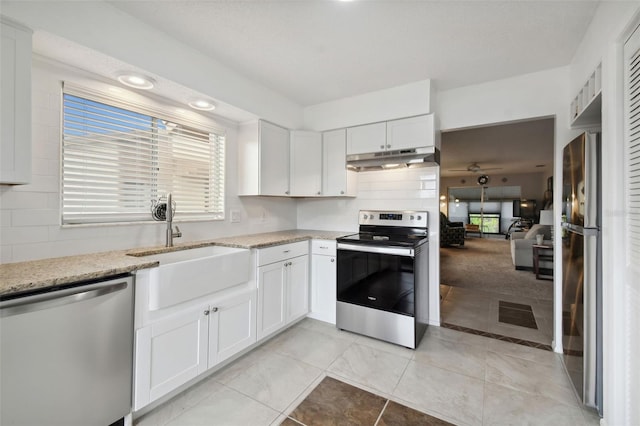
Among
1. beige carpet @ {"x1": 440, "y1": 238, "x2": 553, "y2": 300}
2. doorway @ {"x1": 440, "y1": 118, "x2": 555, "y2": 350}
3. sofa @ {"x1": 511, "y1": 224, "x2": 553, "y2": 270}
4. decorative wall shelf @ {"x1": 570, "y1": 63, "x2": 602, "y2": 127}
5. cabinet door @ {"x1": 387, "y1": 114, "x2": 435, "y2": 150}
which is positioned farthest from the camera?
sofa @ {"x1": 511, "y1": 224, "x2": 553, "y2": 270}

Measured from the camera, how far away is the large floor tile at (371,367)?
2.00 meters

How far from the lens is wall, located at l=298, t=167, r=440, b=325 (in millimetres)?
2939

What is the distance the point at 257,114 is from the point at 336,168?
1.05 meters

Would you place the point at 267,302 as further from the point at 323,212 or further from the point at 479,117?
the point at 479,117

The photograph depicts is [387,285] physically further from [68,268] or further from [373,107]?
[68,268]

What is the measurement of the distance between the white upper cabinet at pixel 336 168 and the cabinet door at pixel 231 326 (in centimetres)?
151

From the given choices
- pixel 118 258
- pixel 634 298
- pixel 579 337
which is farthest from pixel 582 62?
pixel 118 258

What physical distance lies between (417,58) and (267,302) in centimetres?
249

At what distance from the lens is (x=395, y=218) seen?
309 cm

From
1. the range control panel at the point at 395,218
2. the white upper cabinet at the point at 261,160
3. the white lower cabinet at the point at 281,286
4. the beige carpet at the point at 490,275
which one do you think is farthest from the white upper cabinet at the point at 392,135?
the beige carpet at the point at 490,275

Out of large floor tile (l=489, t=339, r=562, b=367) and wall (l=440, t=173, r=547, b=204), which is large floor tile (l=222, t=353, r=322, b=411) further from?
wall (l=440, t=173, r=547, b=204)

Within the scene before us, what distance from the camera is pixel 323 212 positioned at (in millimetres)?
3684

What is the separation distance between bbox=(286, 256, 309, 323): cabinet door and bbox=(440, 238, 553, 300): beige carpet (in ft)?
8.94

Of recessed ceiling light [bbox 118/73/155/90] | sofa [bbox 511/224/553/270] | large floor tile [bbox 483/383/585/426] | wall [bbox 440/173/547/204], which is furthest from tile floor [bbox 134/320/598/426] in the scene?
wall [bbox 440/173/547/204]
